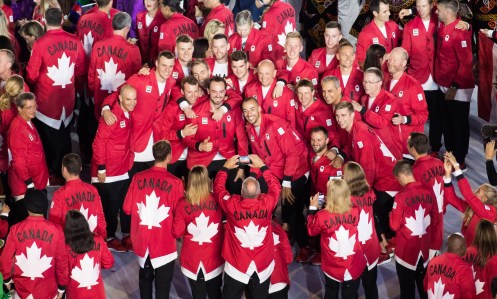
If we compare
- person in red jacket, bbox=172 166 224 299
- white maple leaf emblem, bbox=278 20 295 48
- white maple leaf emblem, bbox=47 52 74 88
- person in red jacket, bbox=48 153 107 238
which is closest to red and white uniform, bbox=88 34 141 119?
white maple leaf emblem, bbox=47 52 74 88

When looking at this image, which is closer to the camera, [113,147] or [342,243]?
[342,243]

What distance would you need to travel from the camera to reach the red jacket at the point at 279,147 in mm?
8539

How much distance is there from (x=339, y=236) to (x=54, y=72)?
3.97 metres

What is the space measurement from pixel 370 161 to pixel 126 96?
2.37m

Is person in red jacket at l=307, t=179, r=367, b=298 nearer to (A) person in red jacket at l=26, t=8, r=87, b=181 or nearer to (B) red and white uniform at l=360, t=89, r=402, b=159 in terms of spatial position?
(B) red and white uniform at l=360, t=89, r=402, b=159

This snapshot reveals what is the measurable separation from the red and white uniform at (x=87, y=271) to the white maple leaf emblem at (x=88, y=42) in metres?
3.60

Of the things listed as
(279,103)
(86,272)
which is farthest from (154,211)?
(279,103)

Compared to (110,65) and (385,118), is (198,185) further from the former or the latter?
(110,65)

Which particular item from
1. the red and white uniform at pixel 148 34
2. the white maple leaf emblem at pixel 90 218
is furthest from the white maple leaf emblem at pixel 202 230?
the red and white uniform at pixel 148 34

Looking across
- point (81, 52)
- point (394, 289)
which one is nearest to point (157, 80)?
point (81, 52)

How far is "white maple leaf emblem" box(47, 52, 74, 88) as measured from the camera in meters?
9.66

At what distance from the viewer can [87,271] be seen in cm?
722

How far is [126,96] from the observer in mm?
8469

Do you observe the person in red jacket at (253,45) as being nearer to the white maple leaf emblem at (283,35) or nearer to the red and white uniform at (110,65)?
the white maple leaf emblem at (283,35)
